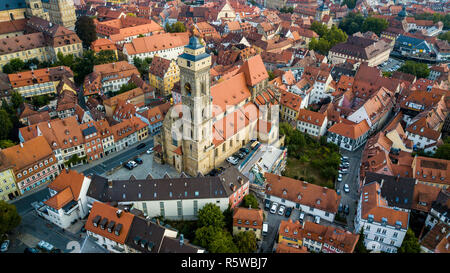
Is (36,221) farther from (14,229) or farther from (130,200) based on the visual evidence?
(130,200)

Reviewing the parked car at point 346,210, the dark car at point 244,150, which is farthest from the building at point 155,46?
the parked car at point 346,210

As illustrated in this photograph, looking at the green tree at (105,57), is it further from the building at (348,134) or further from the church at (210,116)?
the building at (348,134)

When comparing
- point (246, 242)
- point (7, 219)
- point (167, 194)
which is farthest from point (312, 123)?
point (7, 219)

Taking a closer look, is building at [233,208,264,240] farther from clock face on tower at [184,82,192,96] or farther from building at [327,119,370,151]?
building at [327,119,370,151]
